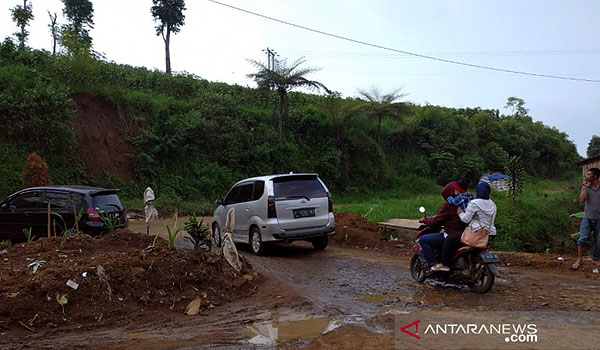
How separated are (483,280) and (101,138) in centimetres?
2173

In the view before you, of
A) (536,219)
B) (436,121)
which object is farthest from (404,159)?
(536,219)

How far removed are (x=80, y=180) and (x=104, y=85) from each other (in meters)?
6.15

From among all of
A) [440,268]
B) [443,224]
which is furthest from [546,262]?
[440,268]

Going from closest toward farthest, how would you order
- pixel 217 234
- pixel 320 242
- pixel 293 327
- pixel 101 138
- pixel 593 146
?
pixel 293 327, pixel 320 242, pixel 217 234, pixel 101 138, pixel 593 146

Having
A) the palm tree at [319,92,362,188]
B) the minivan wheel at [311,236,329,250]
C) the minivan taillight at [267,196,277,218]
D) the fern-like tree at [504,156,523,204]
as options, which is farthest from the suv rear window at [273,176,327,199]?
the palm tree at [319,92,362,188]

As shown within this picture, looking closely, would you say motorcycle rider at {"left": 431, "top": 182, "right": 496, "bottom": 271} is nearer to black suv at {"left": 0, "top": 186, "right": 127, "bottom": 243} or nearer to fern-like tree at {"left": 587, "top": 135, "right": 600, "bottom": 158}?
black suv at {"left": 0, "top": 186, "right": 127, "bottom": 243}

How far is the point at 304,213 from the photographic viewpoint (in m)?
10.4

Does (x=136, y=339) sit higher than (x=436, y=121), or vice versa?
(x=436, y=121)

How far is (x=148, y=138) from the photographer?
25172 mm

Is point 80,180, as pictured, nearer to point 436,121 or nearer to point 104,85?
point 104,85

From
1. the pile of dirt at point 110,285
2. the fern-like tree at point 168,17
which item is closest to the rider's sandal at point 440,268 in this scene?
the pile of dirt at point 110,285

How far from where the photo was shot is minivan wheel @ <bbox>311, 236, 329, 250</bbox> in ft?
37.1

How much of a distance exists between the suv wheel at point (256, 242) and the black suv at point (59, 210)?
3130 millimetres

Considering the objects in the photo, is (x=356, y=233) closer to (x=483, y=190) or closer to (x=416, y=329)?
(x=483, y=190)
